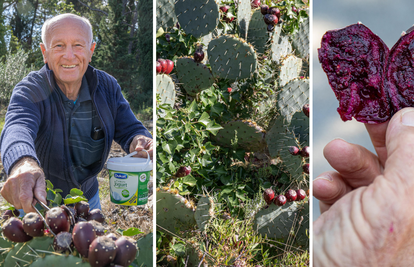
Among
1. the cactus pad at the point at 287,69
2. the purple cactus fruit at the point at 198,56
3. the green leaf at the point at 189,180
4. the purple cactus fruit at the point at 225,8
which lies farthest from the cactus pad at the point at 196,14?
the green leaf at the point at 189,180

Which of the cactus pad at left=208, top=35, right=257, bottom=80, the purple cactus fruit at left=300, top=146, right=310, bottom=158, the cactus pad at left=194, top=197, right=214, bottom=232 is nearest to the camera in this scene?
the cactus pad at left=194, top=197, right=214, bottom=232

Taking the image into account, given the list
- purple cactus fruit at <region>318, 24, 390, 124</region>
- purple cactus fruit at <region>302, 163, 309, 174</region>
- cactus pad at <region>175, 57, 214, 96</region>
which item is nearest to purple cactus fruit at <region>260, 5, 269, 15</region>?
cactus pad at <region>175, 57, 214, 96</region>

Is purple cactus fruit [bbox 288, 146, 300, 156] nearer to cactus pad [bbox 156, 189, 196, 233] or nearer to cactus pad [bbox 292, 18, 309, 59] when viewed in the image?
cactus pad [bbox 156, 189, 196, 233]

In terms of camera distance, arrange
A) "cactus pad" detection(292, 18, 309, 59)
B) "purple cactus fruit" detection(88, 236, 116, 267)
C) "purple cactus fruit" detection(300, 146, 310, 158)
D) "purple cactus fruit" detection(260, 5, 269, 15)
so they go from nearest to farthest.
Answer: "purple cactus fruit" detection(88, 236, 116, 267)
"purple cactus fruit" detection(300, 146, 310, 158)
"purple cactus fruit" detection(260, 5, 269, 15)
"cactus pad" detection(292, 18, 309, 59)

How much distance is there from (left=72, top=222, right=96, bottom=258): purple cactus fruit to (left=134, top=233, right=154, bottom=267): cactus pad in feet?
0.69

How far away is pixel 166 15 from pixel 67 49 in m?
1.00

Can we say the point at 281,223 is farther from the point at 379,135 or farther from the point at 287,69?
the point at 287,69

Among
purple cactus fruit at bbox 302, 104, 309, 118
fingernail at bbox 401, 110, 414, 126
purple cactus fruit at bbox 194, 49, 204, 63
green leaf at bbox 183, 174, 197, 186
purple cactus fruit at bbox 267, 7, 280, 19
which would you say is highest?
purple cactus fruit at bbox 267, 7, 280, 19

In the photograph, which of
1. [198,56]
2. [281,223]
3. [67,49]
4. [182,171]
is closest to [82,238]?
[67,49]

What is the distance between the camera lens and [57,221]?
2.32ft

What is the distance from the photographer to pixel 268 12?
1.98 meters

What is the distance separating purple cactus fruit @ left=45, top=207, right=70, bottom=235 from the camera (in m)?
0.71

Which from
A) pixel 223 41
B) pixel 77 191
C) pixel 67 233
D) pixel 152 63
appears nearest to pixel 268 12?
pixel 223 41

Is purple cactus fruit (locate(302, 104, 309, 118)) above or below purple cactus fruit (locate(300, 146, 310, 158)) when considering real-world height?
above
